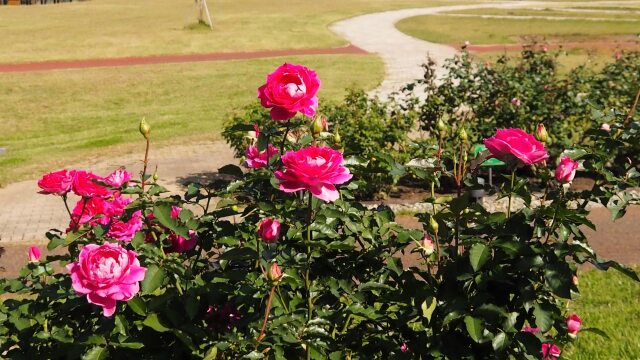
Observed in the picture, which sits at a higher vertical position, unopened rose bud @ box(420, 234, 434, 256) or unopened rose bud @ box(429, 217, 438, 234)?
unopened rose bud @ box(429, 217, 438, 234)

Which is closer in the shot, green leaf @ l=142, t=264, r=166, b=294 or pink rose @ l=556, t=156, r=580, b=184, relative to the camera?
green leaf @ l=142, t=264, r=166, b=294

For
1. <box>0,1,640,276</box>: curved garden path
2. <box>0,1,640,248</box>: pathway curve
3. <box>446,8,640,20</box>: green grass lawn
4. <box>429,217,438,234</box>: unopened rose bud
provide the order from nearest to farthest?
<box>429,217,438,234</box>: unopened rose bud < <box>0,1,640,276</box>: curved garden path < <box>0,1,640,248</box>: pathway curve < <box>446,8,640,20</box>: green grass lawn

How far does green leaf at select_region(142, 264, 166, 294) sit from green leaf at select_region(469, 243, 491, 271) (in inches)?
35.4

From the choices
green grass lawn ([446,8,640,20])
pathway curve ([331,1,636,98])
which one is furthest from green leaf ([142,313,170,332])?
green grass lawn ([446,8,640,20])

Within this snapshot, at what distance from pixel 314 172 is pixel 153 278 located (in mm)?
572

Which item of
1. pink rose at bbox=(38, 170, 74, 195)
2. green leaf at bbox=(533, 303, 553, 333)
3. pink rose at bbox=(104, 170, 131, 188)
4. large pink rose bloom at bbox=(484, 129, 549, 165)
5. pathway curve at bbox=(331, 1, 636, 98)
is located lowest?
pathway curve at bbox=(331, 1, 636, 98)

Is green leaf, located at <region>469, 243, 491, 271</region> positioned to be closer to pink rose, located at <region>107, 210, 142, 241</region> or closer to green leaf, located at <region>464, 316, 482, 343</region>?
green leaf, located at <region>464, 316, 482, 343</region>

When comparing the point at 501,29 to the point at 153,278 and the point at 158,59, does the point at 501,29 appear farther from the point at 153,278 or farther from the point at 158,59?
the point at 153,278

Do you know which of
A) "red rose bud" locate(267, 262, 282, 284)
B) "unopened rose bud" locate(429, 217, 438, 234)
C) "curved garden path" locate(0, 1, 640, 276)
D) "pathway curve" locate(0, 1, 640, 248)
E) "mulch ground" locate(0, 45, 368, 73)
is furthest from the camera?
"mulch ground" locate(0, 45, 368, 73)

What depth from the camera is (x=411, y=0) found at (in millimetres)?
53094

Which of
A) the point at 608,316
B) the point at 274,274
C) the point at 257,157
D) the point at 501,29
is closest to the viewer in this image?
the point at 274,274

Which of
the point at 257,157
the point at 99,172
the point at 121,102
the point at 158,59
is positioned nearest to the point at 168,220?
the point at 257,157

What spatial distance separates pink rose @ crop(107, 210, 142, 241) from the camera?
260 cm

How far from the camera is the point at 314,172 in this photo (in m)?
2.14
